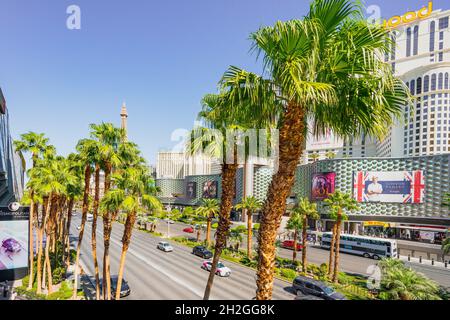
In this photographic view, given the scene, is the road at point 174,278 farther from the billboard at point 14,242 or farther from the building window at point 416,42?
the building window at point 416,42

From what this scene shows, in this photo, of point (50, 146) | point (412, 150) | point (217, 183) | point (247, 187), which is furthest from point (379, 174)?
point (50, 146)

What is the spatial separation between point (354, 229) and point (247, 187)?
128 feet

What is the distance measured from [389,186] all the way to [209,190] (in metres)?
71.2

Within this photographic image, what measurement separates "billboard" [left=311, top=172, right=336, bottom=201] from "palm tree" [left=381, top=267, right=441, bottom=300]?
53693mm

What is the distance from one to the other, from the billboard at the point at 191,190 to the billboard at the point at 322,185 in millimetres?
64389

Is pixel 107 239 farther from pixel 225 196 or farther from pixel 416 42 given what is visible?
pixel 416 42

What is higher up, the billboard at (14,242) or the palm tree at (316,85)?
the palm tree at (316,85)

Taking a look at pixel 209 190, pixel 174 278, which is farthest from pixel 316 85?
pixel 209 190

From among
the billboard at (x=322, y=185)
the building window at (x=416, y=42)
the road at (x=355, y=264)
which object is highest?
the building window at (x=416, y=42)

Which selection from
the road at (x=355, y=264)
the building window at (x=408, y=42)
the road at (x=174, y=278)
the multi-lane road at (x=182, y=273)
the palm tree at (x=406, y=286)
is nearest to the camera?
the palm tree at (x=406, y=286)

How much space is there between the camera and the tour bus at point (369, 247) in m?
42.8

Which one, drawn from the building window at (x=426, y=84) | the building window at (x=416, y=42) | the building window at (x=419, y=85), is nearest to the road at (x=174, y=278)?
the building window at (x=426, y=84)

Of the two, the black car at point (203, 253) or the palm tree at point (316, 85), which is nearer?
the palm tree at point (316, 85)
